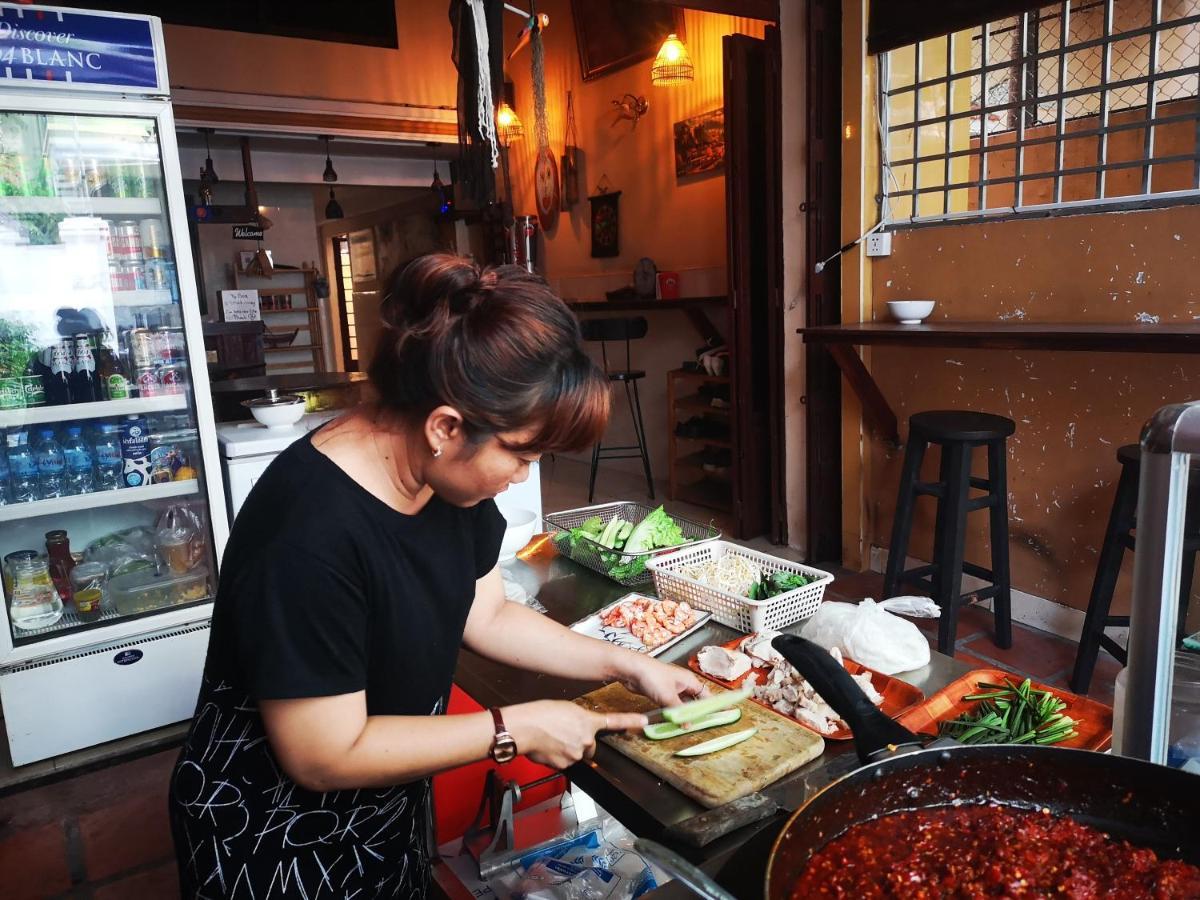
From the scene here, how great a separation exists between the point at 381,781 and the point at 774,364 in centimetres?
399

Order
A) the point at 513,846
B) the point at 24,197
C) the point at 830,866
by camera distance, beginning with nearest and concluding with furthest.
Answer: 1. the point at 830,866
2. the point at 513,846
3. the point at 24,197

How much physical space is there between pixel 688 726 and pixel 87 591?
9.19ft

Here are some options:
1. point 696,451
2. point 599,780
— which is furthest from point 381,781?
point 696,451

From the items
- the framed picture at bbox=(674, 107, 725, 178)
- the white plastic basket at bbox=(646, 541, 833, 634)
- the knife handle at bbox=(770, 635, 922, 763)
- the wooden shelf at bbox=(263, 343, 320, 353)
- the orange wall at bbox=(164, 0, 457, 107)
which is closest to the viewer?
the knife handle at bbox=(770, 635, 922, 763)

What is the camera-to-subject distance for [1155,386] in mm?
3246

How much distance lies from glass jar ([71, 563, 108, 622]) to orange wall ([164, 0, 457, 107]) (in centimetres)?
499

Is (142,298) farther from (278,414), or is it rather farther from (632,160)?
(632,160)

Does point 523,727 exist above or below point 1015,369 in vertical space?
below

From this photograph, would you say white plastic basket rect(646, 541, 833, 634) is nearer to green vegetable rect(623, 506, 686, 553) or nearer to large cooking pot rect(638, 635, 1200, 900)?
green vegetable rect(623, 506, 686, 553)

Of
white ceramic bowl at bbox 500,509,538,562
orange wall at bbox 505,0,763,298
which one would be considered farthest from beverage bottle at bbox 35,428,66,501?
orange wall at bbox 505,0,763,298

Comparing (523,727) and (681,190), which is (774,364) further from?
(523,727)

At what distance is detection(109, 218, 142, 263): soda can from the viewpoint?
3154 millimetres

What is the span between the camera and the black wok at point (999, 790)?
2.84 feet

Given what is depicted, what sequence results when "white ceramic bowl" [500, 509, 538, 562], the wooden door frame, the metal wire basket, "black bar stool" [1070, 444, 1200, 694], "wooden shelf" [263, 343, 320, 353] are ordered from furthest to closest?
"wooden shelf" [263, 343, 320, 353]
the wooden door frame
"black bar stool" [1070, 444, 1200, 694]
"white ceramic bowl" [500, 509, 538, 562]
the metal wire basket
